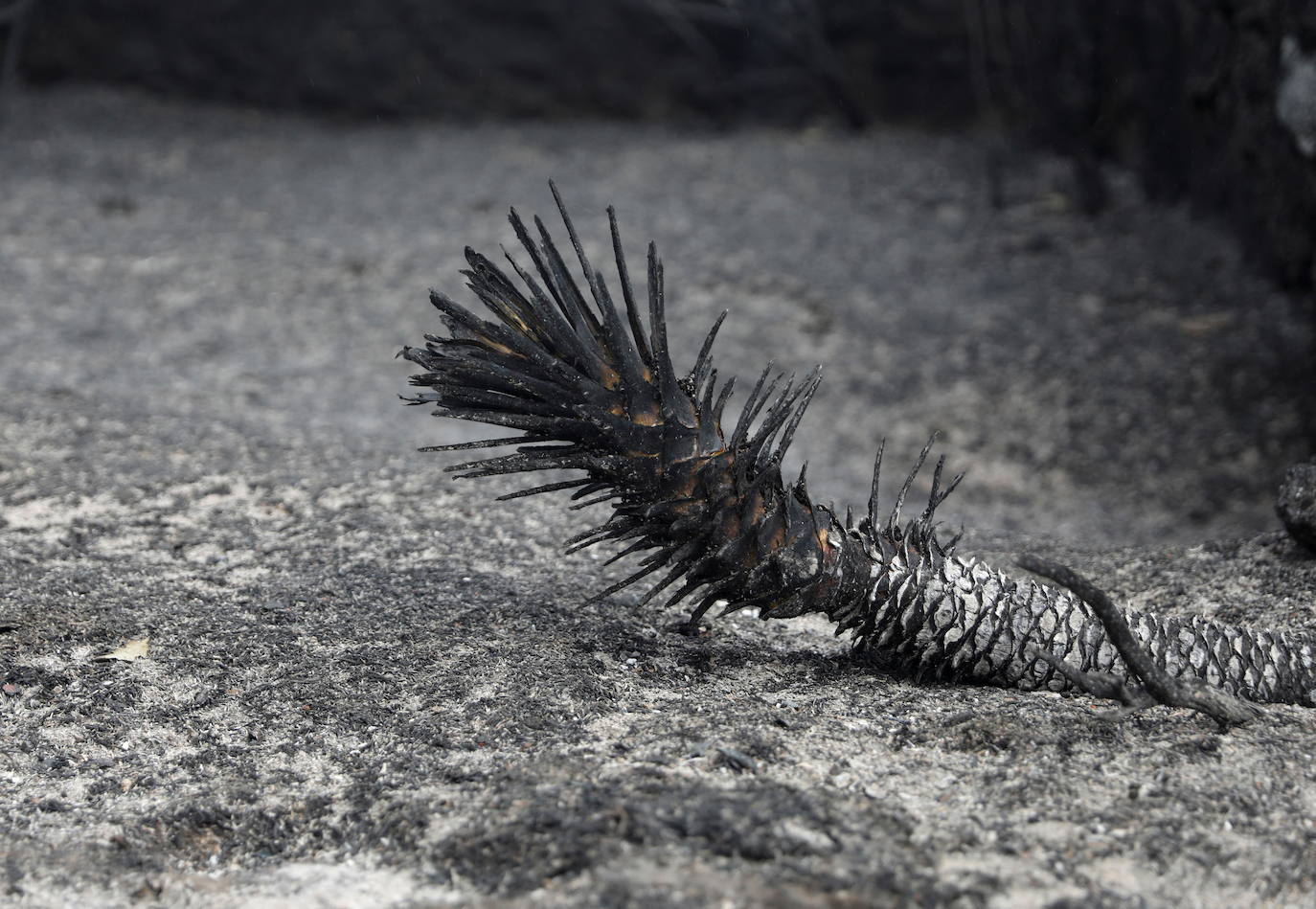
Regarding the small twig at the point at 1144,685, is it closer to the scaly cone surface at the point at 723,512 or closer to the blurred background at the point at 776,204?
the scaly cone surface at the point at 723,512

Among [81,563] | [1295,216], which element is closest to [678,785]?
[81,563]

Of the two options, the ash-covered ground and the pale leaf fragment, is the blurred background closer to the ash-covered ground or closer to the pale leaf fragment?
the ash-covered ground

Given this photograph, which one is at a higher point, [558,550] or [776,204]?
[776,204]

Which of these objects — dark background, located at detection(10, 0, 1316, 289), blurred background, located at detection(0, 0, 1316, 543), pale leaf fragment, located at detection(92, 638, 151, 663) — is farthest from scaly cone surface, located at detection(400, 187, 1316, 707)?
dark background, located at detection(10, 0, 1316, 289)

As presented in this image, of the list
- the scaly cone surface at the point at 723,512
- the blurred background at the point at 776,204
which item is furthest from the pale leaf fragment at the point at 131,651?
the blurred background at the point at 776,204

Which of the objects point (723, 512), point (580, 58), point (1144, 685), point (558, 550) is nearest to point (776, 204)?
point (580, 58)

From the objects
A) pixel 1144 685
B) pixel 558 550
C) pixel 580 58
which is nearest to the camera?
pixel 1144 685

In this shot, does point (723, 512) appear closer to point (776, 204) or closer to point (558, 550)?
point (558, 550)
